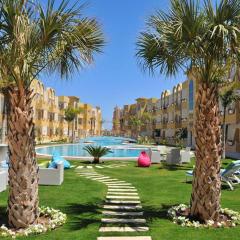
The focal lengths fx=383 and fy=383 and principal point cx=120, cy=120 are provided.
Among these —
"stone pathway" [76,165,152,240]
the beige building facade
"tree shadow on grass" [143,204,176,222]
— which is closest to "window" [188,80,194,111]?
the beige building facade

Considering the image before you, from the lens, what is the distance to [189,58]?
333 inches

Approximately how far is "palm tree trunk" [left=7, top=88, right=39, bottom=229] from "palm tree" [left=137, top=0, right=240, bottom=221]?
3.14 m

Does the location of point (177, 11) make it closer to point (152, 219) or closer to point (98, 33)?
point (98, 33)

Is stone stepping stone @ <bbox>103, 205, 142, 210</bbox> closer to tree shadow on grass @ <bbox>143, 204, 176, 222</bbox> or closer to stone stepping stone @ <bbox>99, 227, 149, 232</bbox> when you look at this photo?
tree shadow on grass @ <bbox>143, 204, 176, 222</bbox>

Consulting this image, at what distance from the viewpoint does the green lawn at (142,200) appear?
7.51 metres

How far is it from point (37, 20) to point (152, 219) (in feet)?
16.3

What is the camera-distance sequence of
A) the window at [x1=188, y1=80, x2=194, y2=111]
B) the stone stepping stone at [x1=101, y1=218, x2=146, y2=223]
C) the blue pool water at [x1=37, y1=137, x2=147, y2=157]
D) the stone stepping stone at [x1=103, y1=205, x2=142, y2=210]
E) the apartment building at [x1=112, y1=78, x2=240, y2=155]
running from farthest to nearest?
the window at [x1=188, y1=80, x2=194, y2=111], the apartment building at [x1=112, y1=78, x2=240, y2=155], the blue pool water at [x1=37, y1=137, x2=147, y2=157], the stone stepping stone at [x1=103, y1=205, x2=142, y2=210], the stone stepping stone at [x1=101, y1=218, x2=146, y2=223]

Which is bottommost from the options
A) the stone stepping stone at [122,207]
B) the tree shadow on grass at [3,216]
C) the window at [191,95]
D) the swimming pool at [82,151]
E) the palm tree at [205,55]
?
the tree shadow on grass at [3,216]

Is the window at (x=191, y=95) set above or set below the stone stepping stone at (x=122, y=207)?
above

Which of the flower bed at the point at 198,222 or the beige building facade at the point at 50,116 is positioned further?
the beige building facade at the point at 50,116

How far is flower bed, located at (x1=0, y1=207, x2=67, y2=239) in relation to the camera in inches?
290

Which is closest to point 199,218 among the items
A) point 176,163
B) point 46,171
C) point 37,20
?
point 37,20

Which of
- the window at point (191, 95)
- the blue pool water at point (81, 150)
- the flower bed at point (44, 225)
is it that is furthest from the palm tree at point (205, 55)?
the window at point (191, 95)

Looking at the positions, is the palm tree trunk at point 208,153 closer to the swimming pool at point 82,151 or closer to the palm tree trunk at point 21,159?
the palm tree trunk at point 21,159
